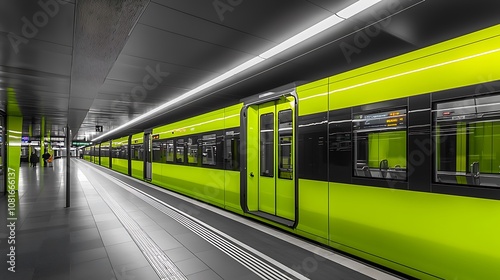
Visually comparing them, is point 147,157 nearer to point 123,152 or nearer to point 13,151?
point 13,151

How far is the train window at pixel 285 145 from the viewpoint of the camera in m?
4.46

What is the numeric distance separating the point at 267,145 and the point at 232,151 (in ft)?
3.55

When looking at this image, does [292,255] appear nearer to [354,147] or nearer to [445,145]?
[354,147]

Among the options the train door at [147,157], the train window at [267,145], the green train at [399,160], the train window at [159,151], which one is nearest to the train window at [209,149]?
the train window at [267,145]

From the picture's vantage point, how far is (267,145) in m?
5.06

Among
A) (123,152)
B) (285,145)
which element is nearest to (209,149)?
(285,145)

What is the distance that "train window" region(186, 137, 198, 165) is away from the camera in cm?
737

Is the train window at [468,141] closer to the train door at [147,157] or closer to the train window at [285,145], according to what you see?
the train window at [285,145]

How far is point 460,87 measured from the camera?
238 centimetres

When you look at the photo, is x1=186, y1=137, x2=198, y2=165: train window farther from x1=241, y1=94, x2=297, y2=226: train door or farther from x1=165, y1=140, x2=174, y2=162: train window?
x1=241, y1=94, x2=297, y2=226: train door

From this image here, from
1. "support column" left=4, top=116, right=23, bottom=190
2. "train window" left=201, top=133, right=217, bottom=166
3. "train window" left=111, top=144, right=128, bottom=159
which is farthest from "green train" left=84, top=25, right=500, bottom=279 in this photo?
"train window" left=111, top=144, right=128, bottom=159

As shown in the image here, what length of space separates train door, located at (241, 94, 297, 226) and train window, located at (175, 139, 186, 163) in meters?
3.50

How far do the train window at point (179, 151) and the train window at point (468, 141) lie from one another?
6859 millimetres

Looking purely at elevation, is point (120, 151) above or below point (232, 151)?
below
